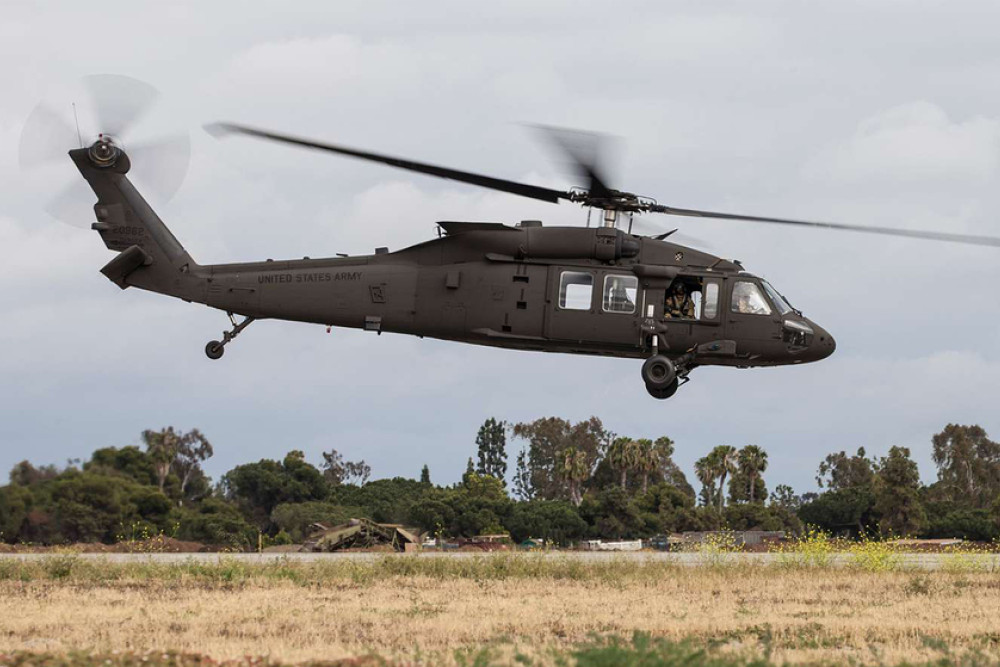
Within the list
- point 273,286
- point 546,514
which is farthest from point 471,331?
point 546,514

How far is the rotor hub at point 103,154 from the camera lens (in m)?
27.7

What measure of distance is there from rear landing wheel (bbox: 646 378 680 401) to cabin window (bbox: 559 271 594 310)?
2.13m

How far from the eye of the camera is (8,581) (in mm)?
25203

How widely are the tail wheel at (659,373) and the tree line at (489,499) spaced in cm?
2410

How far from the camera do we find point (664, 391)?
25.2 metres

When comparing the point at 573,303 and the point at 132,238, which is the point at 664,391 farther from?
the point at 132,238

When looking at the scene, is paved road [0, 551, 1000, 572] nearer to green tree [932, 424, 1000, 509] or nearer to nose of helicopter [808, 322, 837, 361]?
nose of helicopter [808, 322, 837, 361]

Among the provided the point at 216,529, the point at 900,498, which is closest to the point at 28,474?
the point at 216,529

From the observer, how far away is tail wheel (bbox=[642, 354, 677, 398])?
81.4ft

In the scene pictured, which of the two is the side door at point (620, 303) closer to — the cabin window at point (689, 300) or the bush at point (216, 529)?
the cabin window at point (689, 300)

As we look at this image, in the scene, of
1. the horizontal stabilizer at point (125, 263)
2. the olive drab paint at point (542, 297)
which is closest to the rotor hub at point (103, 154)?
the horizontal stabilizer at point (125, 263)

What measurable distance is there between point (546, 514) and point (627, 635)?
55861mm

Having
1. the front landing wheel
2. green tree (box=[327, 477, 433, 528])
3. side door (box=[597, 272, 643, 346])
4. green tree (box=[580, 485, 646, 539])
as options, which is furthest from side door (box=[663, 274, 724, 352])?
green tree (box=[580, 485, 646, 539])

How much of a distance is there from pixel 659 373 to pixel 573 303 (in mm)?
2221
